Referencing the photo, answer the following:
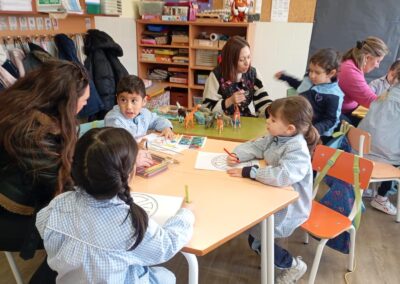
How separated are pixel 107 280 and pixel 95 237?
126mm

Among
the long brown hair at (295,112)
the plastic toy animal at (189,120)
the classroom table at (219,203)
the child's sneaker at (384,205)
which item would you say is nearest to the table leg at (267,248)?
the classroom table at (219,203)

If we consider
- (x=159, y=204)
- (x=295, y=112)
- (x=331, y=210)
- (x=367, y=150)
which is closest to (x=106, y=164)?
(x=159, y=204)

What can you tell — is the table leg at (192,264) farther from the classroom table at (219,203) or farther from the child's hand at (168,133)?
the child's hand at (168,133)

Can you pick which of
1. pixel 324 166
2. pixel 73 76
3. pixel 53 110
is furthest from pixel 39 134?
pixel 324 166

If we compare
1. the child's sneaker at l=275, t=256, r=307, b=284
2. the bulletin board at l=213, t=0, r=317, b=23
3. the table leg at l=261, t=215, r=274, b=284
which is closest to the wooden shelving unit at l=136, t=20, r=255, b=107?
the bulletin board at l=213, t=0, r=317, b=23

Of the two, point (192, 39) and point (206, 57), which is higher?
point (192, 39)

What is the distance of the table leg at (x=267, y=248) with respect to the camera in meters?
1.30

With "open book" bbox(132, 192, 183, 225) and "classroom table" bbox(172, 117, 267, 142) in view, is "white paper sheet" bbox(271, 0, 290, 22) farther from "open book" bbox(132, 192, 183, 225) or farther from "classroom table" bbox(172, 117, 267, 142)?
"open book" bbox(132, 192, 183, 225)

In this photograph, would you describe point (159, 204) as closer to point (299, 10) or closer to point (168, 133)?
point (168, 133)

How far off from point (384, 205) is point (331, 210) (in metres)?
1.02

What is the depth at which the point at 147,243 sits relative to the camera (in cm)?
91

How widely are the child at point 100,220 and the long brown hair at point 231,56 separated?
166cm

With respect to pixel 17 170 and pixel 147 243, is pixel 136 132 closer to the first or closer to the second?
pixel 17 170

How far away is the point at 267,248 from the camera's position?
4.48 feet
